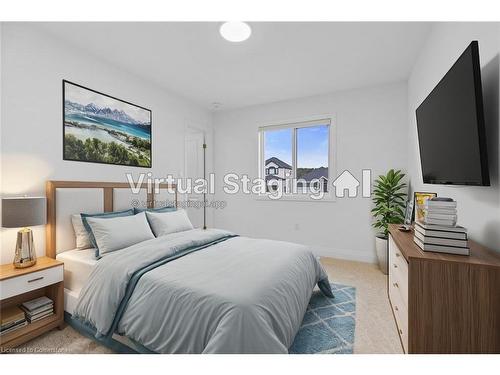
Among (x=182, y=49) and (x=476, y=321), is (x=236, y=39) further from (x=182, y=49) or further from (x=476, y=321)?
(x=476, y=321)

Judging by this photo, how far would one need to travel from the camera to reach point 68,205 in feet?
7.78

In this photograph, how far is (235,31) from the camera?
224 cm

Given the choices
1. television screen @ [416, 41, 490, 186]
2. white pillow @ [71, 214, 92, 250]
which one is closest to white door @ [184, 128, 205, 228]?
white pillow @ [71, 214, 92, 250]

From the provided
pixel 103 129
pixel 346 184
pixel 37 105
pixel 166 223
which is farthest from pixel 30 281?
pixel 346 184

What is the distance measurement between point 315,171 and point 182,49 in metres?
2.66

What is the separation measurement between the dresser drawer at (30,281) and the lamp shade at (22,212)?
0.39 metres

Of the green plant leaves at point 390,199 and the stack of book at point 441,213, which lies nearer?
the stack of book at point 441,213

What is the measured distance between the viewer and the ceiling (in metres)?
2.24

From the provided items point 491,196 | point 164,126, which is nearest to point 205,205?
point 164,126

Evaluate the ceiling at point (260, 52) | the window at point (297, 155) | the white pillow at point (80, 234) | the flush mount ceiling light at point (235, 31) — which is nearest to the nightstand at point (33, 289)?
the white pillow at point (80, 234)

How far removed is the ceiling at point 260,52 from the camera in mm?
2236

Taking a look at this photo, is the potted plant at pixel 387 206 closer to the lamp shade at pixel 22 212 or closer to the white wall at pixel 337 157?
the white wall at pixel 337 157

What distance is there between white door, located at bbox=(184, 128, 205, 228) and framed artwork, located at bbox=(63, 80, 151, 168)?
0.89 meters

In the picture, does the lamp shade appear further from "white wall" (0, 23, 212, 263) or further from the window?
the window
